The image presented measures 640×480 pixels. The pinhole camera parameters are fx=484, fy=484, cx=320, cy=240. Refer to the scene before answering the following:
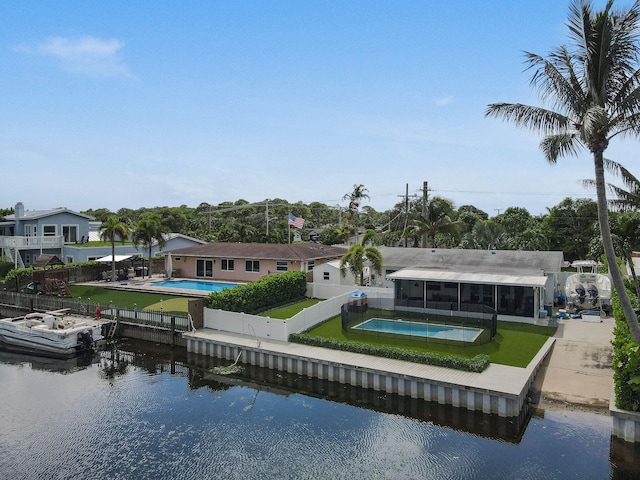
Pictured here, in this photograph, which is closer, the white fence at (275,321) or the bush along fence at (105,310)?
the white fence at (275,321)

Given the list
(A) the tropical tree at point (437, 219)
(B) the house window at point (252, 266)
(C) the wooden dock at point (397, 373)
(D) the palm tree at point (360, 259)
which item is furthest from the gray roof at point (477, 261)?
(B) the house window at point (252, 266)

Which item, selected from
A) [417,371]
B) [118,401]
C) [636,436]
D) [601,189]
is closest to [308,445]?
[417,371]

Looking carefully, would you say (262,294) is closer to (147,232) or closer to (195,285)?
(195,285)

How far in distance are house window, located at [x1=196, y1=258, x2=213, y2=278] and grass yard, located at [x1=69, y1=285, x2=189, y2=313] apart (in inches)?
269

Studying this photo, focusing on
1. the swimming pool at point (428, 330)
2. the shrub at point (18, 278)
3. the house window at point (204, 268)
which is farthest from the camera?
the house window at point (204, 268)

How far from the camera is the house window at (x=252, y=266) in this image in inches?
1506

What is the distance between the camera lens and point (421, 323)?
23.3m

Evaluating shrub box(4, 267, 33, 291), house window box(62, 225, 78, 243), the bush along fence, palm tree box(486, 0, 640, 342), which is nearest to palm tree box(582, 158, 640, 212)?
palm tree box(486, 0, 640, 342)

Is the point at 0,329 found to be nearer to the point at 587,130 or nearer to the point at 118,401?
the point at 118,401

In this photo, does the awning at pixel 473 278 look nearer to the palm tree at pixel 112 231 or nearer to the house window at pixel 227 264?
the house window at pixel 227 264

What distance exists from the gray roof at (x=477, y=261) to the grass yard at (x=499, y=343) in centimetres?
521

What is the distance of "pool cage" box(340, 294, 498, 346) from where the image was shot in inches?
842

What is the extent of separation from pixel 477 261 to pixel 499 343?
10664 mm

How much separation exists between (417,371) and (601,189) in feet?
28.3
